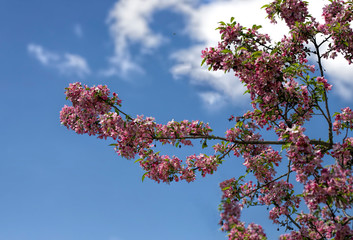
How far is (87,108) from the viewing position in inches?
320

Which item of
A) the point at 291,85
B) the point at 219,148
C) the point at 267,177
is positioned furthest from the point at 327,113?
the point at 219,148

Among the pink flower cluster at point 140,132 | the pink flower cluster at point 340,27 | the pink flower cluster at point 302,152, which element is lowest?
the pink flower cluster at point 302,152

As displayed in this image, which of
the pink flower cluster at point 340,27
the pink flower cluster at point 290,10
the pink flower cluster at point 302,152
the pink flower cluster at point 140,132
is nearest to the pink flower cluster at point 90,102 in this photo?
the pink flower cluster at point 140,132

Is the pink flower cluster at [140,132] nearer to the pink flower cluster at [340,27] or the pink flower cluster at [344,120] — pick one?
the pink flower cluster at [344,120]

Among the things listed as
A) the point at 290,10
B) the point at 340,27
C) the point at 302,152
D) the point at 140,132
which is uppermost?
the point at 290,10

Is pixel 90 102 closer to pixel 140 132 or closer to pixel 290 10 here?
pixel 140 132

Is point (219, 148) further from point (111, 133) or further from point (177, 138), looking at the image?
point (111, 133)

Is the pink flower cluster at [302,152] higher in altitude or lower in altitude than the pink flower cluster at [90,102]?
lower

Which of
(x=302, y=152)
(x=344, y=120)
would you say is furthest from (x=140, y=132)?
(x=344, y=120)

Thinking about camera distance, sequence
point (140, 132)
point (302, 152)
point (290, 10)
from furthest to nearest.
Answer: point (290, 10) → point (140, 132) → point (302, 152)

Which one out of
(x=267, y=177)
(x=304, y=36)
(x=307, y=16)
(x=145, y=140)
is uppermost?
(x=307, y=16)

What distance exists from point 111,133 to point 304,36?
207 inches

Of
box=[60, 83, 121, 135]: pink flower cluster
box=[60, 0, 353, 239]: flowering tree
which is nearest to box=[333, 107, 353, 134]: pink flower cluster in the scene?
box=[60, 0, 353, 239]: flowering tree

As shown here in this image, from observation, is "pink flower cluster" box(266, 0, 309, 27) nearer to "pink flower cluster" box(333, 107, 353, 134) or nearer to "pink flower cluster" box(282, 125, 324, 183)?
"pink flower cluster" box(333, 107, 353, 134)
